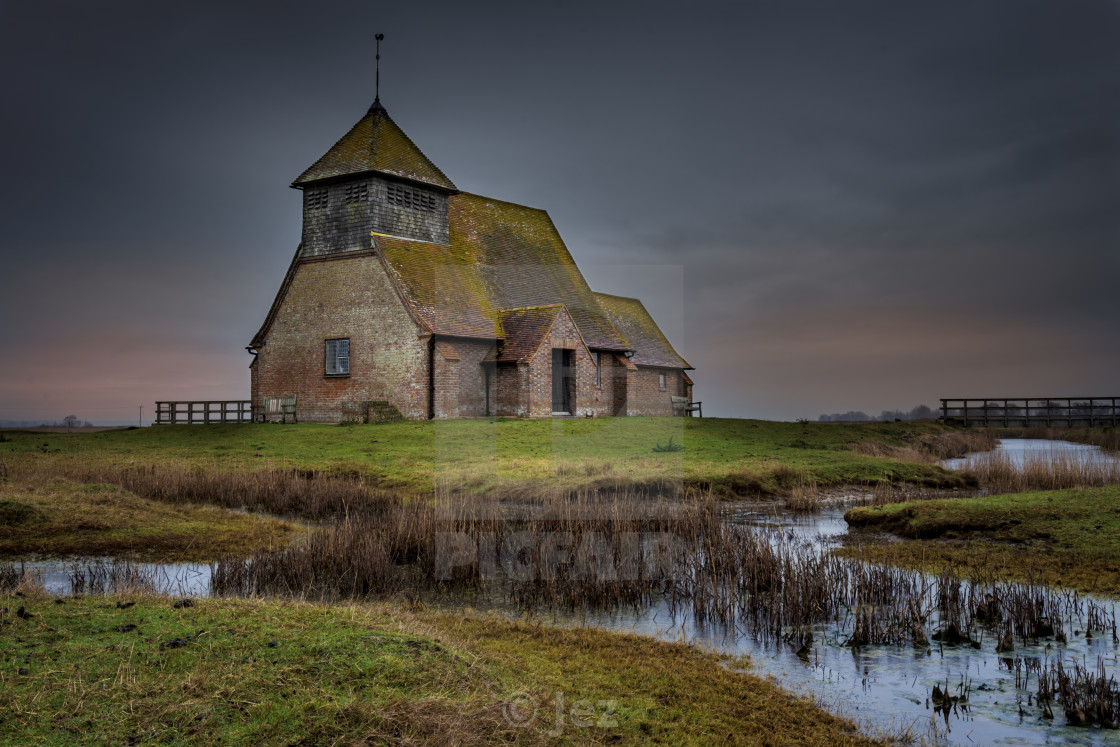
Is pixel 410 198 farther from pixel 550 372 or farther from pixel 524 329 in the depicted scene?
pixel 550 372

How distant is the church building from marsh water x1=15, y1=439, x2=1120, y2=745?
22538 millimetres

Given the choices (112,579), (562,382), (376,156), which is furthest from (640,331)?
(112,579)

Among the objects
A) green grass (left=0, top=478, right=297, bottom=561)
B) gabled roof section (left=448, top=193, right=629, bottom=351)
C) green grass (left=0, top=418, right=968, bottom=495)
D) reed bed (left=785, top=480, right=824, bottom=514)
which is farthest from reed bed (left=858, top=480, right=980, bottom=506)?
gabled roof section (left=448, top=193, right=629, bottom=351)

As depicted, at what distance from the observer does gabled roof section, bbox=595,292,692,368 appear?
148ft

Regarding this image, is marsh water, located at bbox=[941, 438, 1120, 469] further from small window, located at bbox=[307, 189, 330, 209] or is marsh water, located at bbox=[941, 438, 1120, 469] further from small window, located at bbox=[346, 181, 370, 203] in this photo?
small window, located at bbox=[307, 189, 330, 209]

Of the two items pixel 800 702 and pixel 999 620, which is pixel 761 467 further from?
pixel 800 702

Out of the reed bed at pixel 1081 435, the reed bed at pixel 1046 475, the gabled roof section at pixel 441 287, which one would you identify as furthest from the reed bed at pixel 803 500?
the reed bed at pixel 1081 435

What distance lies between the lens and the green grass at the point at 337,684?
4.85 meters

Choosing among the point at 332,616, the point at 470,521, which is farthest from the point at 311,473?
the point at 332,616

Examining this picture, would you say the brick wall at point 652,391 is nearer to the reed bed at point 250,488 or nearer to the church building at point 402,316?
the church building at point 402,316

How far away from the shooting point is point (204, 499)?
58.5 ft

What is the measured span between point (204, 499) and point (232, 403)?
20660 millimetres

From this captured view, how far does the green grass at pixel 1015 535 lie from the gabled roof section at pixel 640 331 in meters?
28.8

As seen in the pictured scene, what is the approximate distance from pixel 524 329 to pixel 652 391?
12125 mm
